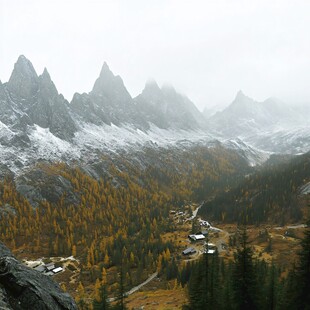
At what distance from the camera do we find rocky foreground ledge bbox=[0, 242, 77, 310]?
64.1 feet

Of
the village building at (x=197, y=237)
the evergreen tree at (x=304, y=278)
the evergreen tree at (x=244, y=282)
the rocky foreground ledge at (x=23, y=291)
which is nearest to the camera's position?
the rocky foreground ledge at (x=23, y=291)

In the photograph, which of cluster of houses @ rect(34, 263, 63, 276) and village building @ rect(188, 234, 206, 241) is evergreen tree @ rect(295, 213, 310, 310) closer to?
cluster of houses @ rect(34, 263, 63, 276)

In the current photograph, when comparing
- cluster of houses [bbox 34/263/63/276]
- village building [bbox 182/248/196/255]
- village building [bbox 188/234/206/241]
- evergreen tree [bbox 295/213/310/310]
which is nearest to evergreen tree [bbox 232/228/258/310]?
evergreen tree [bbox 295/213/310/310]

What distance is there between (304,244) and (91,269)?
12095 centimetres

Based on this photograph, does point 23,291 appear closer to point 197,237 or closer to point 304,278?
point 304,278

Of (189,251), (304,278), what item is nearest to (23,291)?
(304,278)

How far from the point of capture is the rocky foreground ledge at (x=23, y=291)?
19544 millimetres

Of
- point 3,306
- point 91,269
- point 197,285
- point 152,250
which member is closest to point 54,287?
point 3,306

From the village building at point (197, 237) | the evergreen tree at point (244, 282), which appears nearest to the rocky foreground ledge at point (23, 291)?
the evergreen tree at point (244, 282)

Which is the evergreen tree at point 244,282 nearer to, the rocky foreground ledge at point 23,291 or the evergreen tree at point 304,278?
the evergreen tree at point 304,278

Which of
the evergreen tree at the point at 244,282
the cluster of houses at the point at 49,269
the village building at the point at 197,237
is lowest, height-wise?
the cluster of houses at the point at 49,269

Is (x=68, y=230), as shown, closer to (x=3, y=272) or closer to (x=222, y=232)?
(x=222, y=232)

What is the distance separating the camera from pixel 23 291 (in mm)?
20406

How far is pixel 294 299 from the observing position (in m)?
36.2
